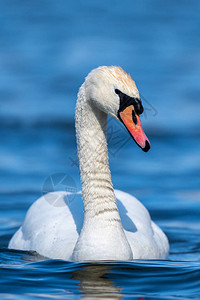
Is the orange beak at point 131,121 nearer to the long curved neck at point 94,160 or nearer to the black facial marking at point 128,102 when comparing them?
the black facial marking at point 128,102

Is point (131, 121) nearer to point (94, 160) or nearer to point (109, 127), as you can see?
point (94, 160)

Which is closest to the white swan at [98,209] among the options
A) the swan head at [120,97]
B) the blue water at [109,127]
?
the swan head at [120,97]

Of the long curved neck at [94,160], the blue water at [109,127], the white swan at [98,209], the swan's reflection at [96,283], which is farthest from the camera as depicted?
the long curved neck at [94,160]

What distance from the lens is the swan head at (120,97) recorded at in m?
7.19

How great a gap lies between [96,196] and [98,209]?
0.16 metres

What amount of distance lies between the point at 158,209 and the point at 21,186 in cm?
252

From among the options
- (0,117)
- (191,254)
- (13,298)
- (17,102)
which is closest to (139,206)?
(191,254)

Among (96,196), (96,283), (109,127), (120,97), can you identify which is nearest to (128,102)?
(120,97)

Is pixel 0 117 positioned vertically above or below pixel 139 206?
above

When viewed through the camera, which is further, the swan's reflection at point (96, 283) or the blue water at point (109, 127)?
the blue water at point (109, 127)

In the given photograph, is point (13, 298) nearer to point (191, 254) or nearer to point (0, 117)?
point (191, 254)

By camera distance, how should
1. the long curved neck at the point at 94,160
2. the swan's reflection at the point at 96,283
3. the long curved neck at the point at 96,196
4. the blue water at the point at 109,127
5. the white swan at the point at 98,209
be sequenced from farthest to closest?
the long curved neck at the point at 94,160, the long curved neck at the point at 96,196, the white swan at the point at 98,209, the blue water at the point at 109,127, the swan's reflection at the point at 96,283

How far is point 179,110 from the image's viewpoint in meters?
18.0

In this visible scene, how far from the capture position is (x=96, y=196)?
8.04 meters
